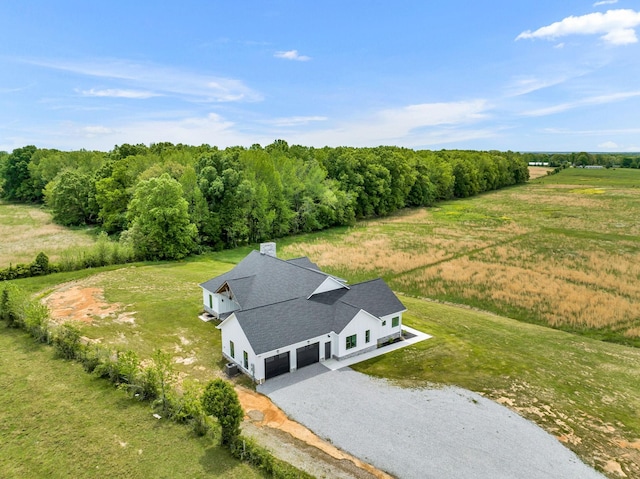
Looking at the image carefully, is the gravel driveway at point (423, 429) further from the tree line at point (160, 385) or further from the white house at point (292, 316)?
the tree line at point (160, 385)

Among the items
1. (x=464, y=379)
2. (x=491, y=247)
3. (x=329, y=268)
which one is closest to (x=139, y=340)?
(x=464, y=379)

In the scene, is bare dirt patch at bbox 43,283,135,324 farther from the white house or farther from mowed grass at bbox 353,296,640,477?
mowed grass at bbox 353,296,640,477

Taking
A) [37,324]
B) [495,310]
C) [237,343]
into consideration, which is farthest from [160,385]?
[495,310]

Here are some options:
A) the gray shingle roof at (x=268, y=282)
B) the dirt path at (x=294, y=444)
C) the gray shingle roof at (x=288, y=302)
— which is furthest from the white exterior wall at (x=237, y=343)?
the gray shingle roof at (x=268, y=282)

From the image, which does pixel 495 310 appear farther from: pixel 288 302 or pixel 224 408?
pixel 224 408

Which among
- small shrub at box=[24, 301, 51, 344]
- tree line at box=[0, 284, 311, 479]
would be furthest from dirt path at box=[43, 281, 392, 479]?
small shrub at box=[24, 301, 51, 344]

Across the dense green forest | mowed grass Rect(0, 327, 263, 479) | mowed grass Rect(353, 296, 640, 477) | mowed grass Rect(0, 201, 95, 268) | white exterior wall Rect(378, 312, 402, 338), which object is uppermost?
the dense green forest
